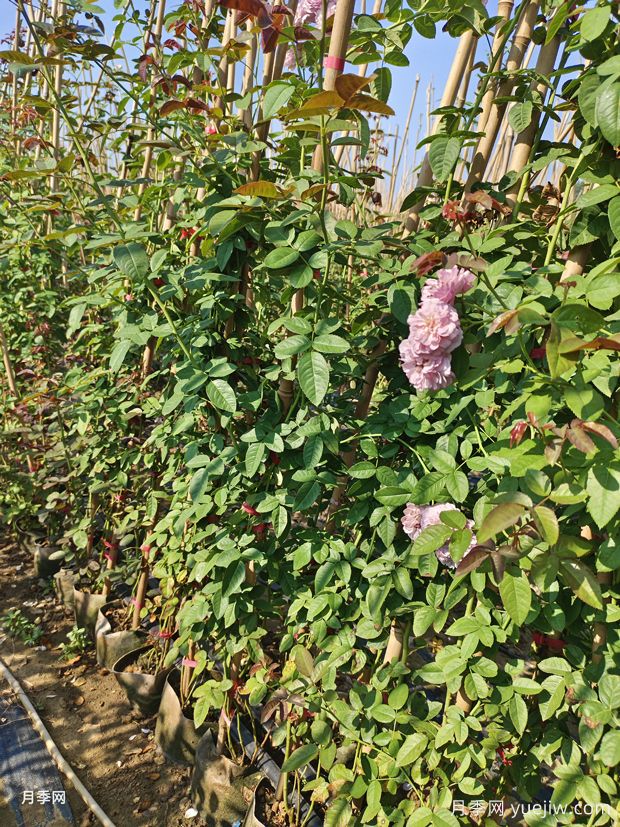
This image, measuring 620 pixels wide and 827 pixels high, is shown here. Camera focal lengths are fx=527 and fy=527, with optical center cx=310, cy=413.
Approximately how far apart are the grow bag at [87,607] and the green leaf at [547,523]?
1859mm

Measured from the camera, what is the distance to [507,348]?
929mm

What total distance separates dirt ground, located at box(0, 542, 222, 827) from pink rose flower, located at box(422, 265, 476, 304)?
5.31ft

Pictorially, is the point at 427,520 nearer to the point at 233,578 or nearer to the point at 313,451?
the point at 313,451

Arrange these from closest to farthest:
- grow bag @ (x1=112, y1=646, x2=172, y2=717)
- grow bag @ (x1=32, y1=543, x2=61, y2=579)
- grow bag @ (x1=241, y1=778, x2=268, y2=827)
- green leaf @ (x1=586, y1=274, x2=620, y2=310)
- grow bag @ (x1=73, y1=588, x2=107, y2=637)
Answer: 1. green leaf @ (x1=586, y1=274, x2=620, y2=310)
2. grow bag @ (x1=241, y1=778, x2=268, y2=827)
3. grow bag @ (x1=112, y1=646, x2=172, y2=717)
4. grow bag @ (x1=73, y1=588, x2=107, y2=637)
5. grow bag @ (x1=32, y1=543, x2=61, y2=579)

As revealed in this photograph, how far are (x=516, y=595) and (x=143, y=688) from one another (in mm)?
1444

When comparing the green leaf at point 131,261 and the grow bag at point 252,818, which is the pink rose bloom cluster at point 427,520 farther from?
the grow bag at point 252,818

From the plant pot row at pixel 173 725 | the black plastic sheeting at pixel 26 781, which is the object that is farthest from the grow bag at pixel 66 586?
the black plastic sheeting at pixel 26 781

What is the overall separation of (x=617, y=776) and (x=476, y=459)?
62 cm

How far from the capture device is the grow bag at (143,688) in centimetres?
178

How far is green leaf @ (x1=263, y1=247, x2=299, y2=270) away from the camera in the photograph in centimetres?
98

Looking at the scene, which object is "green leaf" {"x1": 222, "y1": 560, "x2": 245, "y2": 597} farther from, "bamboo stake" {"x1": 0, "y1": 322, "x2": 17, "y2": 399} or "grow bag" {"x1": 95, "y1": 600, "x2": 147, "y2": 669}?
"bamboo stake" {"x1": 0, "y1": 322, "x2": 17, "y2": 399}

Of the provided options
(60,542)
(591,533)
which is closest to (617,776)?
(591,533)

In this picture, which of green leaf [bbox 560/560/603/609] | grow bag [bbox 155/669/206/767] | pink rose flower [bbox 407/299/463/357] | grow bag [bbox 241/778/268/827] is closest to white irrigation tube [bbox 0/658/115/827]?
grow bag [bbox 155/669/206/767]

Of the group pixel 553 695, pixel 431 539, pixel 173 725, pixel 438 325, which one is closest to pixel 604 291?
pixel 438 325
